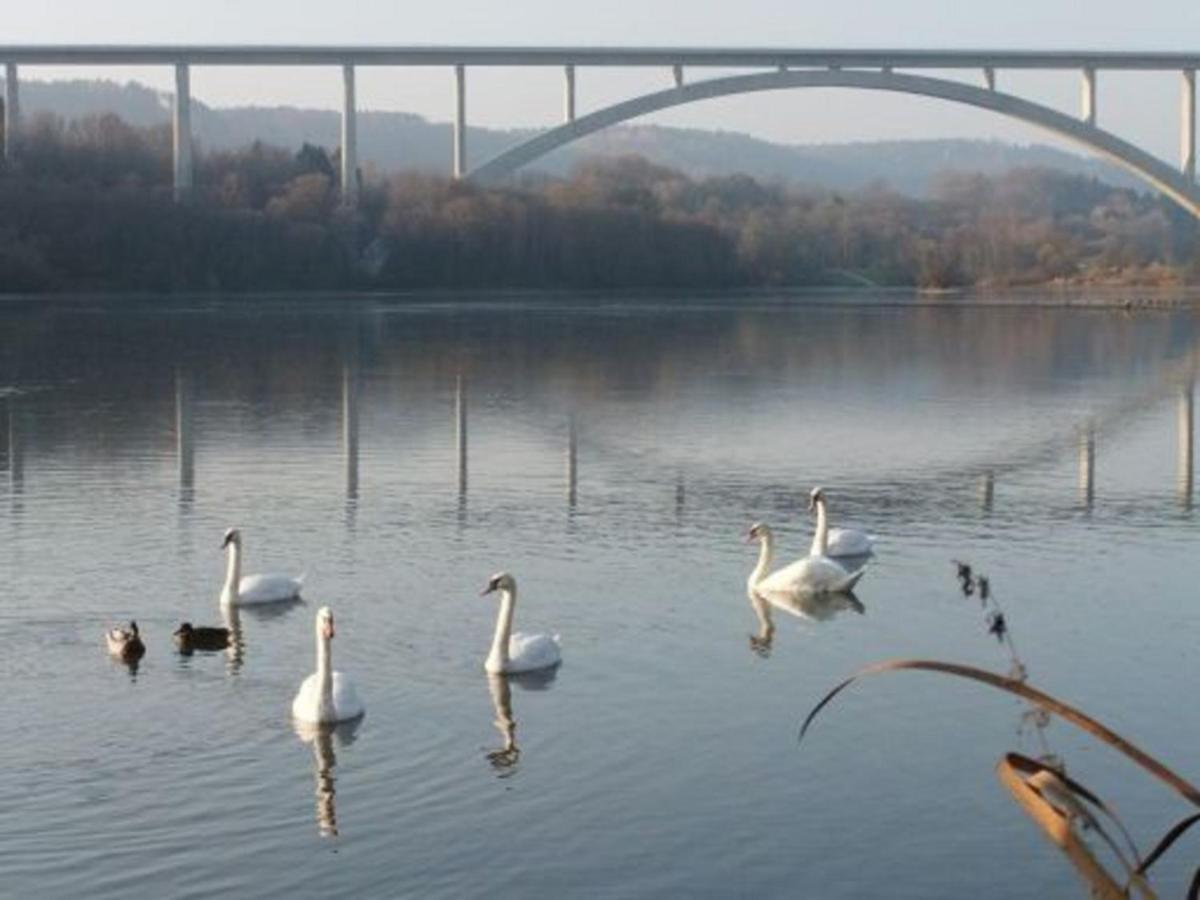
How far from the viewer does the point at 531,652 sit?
886 centimetres

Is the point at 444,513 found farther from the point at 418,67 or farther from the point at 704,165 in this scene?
the point at 704,165

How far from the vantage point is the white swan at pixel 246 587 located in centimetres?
1040

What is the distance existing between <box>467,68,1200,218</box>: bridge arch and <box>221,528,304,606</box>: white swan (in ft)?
Answer: 162

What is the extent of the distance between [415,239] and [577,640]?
56.8m

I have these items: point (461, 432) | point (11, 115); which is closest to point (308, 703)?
point (461, 432)

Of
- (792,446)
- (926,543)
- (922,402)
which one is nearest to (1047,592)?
(926,543)

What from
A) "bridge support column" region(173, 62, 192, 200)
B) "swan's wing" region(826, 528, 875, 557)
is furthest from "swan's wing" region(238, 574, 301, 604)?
"bridge support column" region(173, 62, 192, 200)

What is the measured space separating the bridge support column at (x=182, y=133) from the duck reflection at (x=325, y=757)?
56.2 meters

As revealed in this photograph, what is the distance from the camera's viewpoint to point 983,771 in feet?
24.4

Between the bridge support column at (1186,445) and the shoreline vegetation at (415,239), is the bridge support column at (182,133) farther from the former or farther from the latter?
the bridge support column at (1186,445)

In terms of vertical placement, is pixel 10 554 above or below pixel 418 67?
below

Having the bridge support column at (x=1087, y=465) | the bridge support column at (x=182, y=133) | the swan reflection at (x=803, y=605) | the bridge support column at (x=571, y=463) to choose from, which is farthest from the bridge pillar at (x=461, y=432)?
the bridge support column at (x=182, y=133)

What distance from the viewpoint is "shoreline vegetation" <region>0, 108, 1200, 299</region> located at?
58.8 m

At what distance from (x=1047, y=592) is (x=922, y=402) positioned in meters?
12.4
